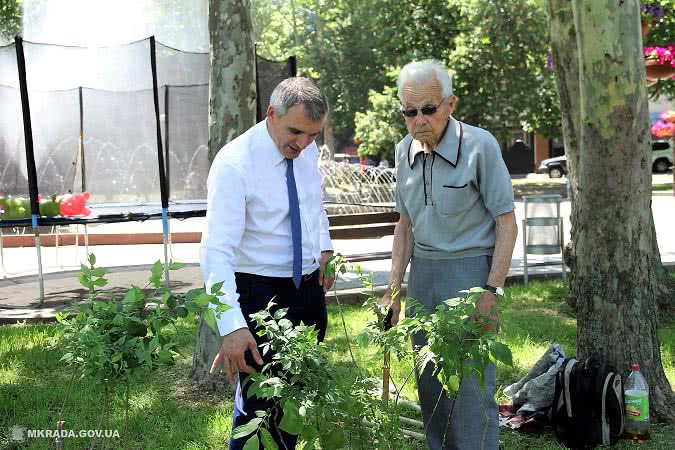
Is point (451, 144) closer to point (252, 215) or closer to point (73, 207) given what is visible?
point (252, 215)

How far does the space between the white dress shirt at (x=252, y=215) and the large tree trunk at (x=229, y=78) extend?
2.65 meters

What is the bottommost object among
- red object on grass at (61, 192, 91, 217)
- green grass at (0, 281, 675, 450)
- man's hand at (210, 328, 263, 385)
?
green grass at (0, 281, 675, 450)

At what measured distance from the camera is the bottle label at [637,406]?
474 cm

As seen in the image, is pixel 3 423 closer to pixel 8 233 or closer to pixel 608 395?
pixel 608 395

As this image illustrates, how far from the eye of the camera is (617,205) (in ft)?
16.7

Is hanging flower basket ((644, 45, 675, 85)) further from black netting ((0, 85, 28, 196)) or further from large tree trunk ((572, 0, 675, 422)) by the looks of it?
black netting ((0, 85, 28, 196))

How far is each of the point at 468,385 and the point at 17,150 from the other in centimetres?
776

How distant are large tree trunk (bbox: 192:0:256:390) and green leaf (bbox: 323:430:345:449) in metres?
3.50

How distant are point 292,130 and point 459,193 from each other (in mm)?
776

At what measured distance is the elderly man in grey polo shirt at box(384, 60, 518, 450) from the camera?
3.57 meters

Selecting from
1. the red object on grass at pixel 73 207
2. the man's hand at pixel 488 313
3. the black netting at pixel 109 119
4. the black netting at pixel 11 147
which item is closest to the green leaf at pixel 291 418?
the man's hand at pixel 488 313

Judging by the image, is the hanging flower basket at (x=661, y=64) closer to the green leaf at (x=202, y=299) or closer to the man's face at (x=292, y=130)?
the man's face at (x=292, y=130)

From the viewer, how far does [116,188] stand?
11.2 metres

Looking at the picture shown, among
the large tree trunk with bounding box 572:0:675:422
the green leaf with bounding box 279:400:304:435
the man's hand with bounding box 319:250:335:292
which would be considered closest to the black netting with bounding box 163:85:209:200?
the large tree trunk with bounding box 572:0:675:422
